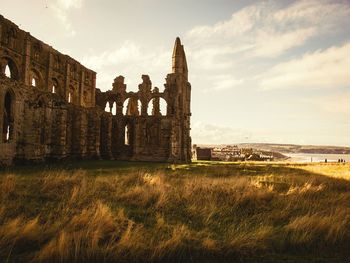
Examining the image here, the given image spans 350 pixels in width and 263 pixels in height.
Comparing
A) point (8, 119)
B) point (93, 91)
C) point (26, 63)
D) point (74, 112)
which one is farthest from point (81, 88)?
point (8, 119)

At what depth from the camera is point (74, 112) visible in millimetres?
24500

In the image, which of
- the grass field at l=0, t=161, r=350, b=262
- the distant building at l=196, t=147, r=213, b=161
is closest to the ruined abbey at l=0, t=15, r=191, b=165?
the distant building at l=196, t=147, r=213, b=161

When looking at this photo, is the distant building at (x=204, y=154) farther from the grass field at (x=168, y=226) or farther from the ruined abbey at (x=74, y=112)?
the grass field at (x=168, y=226)

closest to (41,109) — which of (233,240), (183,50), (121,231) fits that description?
(121,231)

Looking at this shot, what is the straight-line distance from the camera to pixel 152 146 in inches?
1242

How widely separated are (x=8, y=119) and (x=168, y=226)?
51.6 ft

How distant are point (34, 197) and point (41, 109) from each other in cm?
1283

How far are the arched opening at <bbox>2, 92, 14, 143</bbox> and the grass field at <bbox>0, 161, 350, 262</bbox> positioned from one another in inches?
389

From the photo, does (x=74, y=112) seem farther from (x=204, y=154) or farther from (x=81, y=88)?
(x=204, y=154)

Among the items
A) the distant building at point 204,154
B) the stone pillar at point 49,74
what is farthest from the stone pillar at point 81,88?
the distant building at point 204,154

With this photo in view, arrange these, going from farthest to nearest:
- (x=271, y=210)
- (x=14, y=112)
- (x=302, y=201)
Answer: (x=14, y=112), (x=302, y=201), (x=271, y=210)

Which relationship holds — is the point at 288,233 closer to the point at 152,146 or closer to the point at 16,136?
the point at 16,136

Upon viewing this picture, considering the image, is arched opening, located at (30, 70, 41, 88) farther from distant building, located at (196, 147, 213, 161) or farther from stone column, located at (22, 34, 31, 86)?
distant building, located at (196, 147, 213, 161)

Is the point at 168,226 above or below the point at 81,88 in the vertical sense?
below
